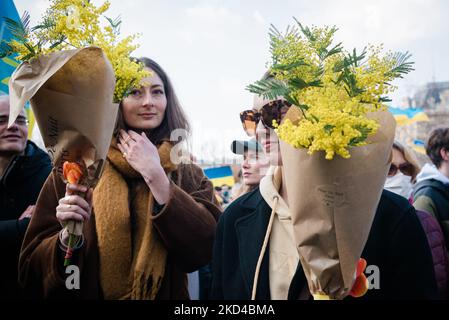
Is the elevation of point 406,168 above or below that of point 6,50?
below

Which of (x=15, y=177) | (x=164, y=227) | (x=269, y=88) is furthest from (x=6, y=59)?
(x=269, y=88)

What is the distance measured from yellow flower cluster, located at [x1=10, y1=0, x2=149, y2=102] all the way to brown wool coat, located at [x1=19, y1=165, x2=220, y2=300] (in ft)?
2.41

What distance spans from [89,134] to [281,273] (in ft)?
3.24

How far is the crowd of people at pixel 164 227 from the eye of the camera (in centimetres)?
208

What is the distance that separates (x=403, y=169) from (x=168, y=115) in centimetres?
267

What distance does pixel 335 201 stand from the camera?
5.46 feet

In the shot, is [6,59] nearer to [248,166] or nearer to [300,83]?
[248,166]

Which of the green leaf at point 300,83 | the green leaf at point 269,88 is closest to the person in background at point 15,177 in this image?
the green leaf at point 269,88

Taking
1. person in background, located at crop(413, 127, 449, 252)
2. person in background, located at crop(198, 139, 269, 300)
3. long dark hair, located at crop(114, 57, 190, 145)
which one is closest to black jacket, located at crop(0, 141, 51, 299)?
long dark hair, located at crop(114, 57, 190, 145)

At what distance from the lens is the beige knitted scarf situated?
103 inches

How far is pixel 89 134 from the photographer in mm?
2115

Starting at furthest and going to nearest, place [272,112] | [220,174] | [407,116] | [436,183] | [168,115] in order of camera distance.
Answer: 1. [407,116]
2. [220,174]
3. [436,183]
4. [168,115]
5. [272,112]

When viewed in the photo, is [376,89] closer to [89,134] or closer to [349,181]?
[349,181]
